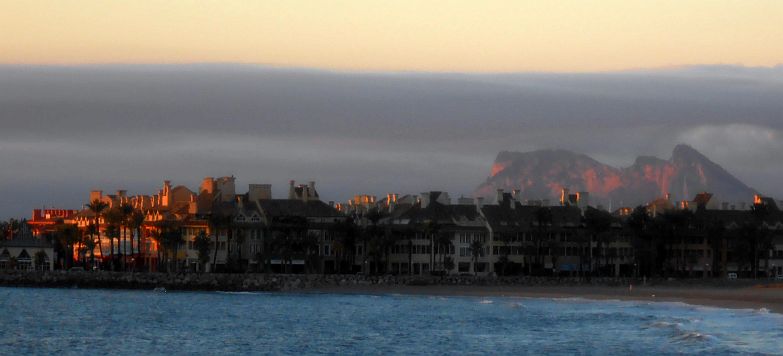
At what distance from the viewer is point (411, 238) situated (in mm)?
157000

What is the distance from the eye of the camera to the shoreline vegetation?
430 feet

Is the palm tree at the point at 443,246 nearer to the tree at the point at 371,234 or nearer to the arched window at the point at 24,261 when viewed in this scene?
the tree at the point at 371,234

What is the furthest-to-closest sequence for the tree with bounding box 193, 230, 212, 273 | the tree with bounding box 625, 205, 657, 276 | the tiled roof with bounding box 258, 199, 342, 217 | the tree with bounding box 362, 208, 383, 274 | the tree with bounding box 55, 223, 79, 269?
the tiled roof with bounding box 258, 199, 342, 217 → the tree with bounding box 55, 223, 79, 269 → the tree with bounding box 625, 205, 657, 276 → the tree with bounding box 362, 208, 383, 274 → the tree with bounding box 193, 230, 212, 273

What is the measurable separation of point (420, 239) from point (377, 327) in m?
73.1

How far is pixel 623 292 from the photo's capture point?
421 ft

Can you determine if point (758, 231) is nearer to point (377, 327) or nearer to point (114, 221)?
point (114, 221)

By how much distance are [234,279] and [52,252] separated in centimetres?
3205

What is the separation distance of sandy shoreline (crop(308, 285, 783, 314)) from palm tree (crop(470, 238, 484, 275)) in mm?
14590

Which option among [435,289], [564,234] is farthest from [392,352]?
[564,234]

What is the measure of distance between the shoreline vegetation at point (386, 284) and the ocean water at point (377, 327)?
47.0 feet

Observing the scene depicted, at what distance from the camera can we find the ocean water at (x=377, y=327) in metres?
70.4

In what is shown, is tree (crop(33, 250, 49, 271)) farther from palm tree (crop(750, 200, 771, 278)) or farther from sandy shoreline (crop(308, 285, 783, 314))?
palm tree (crop(750, 200, 771, 278))

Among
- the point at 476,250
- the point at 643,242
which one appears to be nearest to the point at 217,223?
the point at 476,250

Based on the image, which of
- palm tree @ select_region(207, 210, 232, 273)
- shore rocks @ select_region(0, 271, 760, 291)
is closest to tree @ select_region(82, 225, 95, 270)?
shore rocks @ select_region(0, 271, 760, 291)
